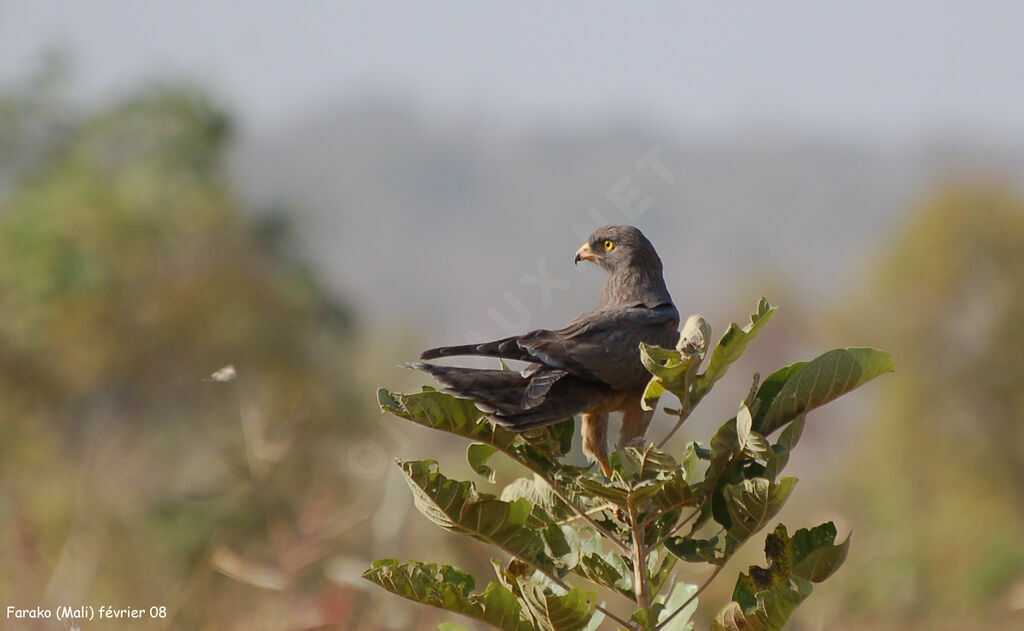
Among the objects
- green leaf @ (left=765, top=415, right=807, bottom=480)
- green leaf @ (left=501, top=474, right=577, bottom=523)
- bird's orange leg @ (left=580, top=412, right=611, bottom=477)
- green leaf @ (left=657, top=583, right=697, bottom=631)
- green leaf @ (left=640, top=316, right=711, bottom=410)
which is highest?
green leaf @ (left=640, top=316, right=711, bottom=410)

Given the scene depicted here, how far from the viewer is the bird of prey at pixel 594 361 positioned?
2361 millimetres

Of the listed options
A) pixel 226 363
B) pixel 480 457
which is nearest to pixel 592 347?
pixel 480 457

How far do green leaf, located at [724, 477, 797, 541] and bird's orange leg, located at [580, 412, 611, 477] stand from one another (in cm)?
52

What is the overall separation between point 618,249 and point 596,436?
1.99 feet

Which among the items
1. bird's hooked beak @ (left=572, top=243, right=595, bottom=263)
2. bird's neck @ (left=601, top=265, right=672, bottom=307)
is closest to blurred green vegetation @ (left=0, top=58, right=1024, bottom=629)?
bird's hooked beak @ (left=572, top=243, right=595, bottom=263)

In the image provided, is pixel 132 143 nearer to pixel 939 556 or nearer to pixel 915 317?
pixel 939 556

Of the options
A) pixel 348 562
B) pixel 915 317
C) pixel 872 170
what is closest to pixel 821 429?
pixel 915 317

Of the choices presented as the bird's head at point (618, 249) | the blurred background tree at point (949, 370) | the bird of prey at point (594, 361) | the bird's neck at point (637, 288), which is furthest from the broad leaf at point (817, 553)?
the blurred background tree at point (949, 370)

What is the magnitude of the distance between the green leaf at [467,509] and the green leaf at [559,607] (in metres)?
0.12

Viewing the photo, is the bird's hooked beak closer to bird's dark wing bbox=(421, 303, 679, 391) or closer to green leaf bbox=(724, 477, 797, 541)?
bird's dark wing bbox=(421, 303, 679, 391)

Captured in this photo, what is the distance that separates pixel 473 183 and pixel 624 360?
14653cm

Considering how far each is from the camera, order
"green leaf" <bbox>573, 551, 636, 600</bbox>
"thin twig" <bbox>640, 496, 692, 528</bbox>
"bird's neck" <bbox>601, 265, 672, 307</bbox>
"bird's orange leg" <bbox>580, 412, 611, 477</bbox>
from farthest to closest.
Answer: "bird's neck" <bbox>601, 265, 672, 307</bbox> → "bird's orange leg" <bbox>580, 412, 611, 477</bbox> → "green leaf" <bbox>573, 551, 636, 600</bbox> → "thin twig" <bbox>640, 496, 692, 528</bbox>

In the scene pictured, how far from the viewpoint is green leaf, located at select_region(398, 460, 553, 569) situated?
92.4 inches

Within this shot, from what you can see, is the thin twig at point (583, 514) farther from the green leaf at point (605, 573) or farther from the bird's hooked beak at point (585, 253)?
the bird's hooked beak at point (585, 253)
